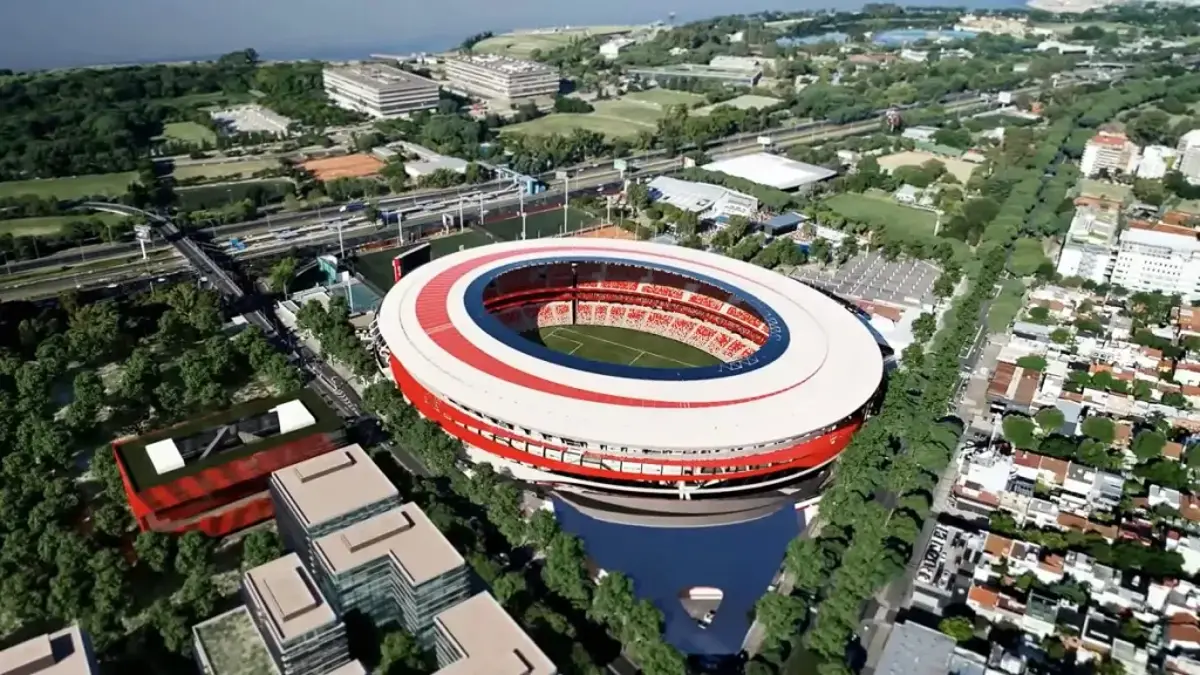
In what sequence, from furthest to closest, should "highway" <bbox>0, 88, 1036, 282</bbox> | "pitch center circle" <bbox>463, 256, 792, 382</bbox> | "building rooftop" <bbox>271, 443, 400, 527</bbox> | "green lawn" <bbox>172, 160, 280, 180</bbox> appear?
1. "green lawn" <bbox>172, 160, 280, 180</bbox>
2. "highway" <bbox>0, 88, 1036, 282</bbox>
3. "pitch center circle" <bbox>463, 256, 792, 382</bbox>
4. "building rooftop" <bbox>271, 443, 400, 527</bbox>

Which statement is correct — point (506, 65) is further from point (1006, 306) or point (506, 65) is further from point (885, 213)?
point (1006, 306)

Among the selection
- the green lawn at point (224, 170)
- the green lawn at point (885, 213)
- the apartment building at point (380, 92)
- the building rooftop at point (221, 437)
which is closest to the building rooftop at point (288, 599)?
the building rooftop at point (221, 437)

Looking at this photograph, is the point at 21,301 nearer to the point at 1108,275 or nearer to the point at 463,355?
the point at 463,355

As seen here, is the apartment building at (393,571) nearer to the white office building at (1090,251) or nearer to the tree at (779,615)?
the tree at (779,615)

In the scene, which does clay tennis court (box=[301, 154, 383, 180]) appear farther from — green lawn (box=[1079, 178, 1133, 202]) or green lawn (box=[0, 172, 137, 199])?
green lawn (box=[1079, 178, 1133, 202])

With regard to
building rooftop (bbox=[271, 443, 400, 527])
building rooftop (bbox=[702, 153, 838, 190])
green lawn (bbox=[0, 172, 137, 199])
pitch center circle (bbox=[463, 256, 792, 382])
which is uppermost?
pitch center circle (bbox=[463, 256, 792, 382])

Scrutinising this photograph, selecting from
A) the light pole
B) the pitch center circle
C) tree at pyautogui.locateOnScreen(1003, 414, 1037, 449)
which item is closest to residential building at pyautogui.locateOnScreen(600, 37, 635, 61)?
the light pole
